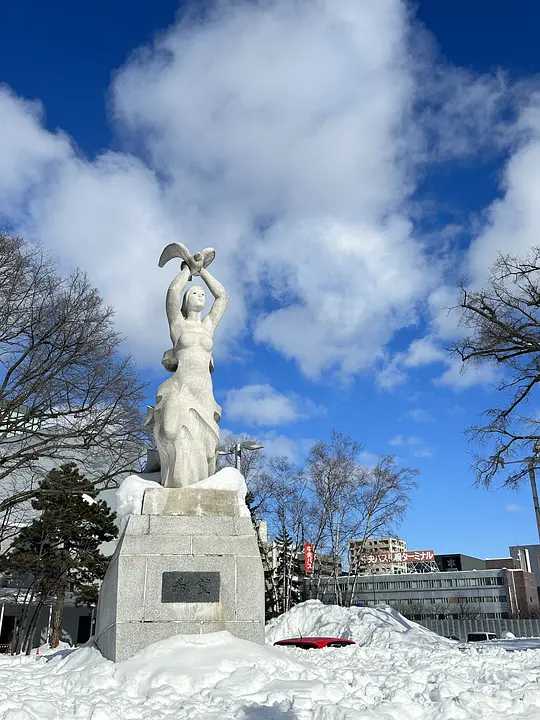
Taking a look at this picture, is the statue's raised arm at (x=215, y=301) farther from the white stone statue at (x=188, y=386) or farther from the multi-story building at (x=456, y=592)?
the multi-story building at (x=456, y=592)

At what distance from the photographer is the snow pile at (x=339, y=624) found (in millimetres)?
18219

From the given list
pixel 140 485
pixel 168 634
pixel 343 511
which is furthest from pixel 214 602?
pixel 343 511

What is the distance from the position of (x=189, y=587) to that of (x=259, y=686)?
2017mm

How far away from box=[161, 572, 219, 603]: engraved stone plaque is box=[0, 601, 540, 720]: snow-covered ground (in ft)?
1.73

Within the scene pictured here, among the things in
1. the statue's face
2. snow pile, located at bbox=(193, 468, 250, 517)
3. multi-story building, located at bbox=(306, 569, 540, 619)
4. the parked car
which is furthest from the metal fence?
multi-story building, located at bbox=(306, 569, 540, 619)

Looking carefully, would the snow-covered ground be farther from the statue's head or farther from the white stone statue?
the statue's head

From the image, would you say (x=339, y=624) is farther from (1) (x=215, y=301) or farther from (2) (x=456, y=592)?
(2) (x=456, y=592)

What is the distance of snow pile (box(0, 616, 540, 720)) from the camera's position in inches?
219

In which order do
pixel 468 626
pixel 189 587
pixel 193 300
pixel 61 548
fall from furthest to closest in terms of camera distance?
pixel 468 626, pixel 61 548, pixel 193 300, pixel 189 587

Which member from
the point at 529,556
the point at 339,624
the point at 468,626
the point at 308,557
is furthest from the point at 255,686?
the point at 529,556

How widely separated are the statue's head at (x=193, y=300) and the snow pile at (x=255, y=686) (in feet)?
16.6

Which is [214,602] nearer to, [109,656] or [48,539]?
[109,656]

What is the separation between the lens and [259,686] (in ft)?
21.1

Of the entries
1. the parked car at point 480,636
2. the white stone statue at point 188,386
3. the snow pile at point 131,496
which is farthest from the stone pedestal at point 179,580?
the parked car at point 480,636
